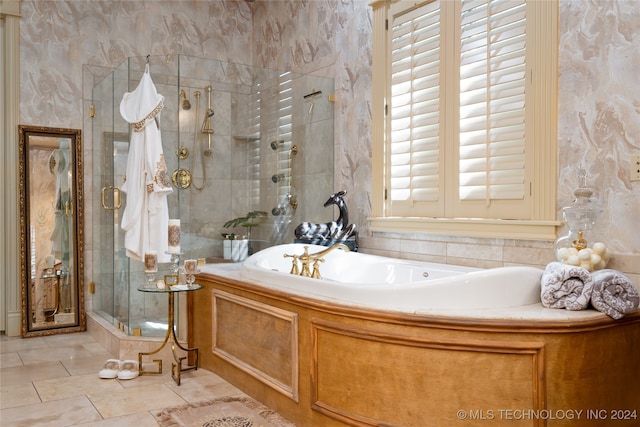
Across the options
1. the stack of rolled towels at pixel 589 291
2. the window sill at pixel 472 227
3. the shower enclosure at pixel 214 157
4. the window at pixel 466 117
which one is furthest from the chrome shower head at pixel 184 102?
the stack of rolled towels at pixel 589 291

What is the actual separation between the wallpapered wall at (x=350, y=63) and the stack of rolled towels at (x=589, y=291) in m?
0.38

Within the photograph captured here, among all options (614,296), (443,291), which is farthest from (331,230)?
(614,296)

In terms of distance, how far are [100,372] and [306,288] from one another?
151cm

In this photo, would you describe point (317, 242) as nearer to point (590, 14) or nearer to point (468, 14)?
point (468, 14)

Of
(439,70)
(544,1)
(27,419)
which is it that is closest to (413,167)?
(439,70)

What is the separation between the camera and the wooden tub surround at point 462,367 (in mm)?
1758

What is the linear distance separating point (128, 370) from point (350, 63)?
2.50m

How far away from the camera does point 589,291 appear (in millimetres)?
1935

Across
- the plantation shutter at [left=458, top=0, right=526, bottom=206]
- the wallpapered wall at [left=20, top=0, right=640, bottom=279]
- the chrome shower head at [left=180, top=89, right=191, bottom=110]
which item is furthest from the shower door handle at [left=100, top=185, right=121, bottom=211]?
the plantation shutter at [left=458, top=0, right=526, bottom=206]

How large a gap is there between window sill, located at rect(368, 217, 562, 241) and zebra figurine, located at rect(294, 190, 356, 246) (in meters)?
0.17

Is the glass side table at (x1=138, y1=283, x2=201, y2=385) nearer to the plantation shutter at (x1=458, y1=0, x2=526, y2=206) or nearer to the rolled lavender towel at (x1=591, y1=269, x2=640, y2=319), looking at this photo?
the plantation shutter at (x1=458, y1=0, x2=526, y2=206)

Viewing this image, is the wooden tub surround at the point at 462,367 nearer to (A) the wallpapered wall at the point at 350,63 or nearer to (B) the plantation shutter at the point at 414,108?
(A) the wallpapered wall at the point at 350,63

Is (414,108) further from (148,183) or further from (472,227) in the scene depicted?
(148,183)

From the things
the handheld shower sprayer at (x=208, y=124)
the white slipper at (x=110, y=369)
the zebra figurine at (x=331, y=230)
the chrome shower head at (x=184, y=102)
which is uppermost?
the chrome shower head at (x=184, y=102)
